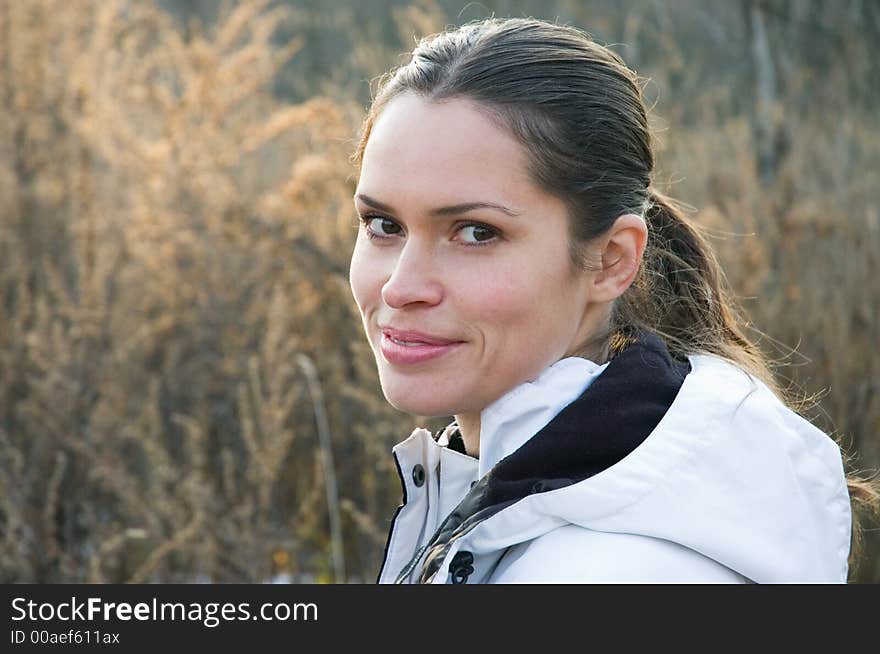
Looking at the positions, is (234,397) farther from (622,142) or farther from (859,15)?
(859,15)

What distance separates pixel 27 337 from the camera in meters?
3.71

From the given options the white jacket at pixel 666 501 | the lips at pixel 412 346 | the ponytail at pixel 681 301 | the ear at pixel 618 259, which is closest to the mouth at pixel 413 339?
the lips at pixel 412 346

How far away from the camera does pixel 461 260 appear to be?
152 cm

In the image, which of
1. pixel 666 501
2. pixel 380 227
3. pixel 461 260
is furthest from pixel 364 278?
pixel 666 501

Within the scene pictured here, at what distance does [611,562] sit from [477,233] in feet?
1.70

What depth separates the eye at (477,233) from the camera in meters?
1.51

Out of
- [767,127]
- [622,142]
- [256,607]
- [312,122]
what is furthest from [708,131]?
[256,607]

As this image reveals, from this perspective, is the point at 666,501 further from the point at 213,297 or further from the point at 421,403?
the point at 213,297

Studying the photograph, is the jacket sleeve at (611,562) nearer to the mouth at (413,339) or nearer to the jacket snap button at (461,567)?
the jacket snap button at (461,567)

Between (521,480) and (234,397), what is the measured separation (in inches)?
106

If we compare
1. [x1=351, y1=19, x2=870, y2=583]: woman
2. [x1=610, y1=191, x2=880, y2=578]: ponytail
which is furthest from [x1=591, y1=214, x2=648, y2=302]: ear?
[x1=610, y1=191, x2=880, y2=578]: ponytail

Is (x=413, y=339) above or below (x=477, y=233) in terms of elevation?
below

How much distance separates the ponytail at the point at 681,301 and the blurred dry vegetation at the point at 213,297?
1.23 m

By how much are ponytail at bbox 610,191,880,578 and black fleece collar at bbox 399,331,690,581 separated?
13.3 inches
